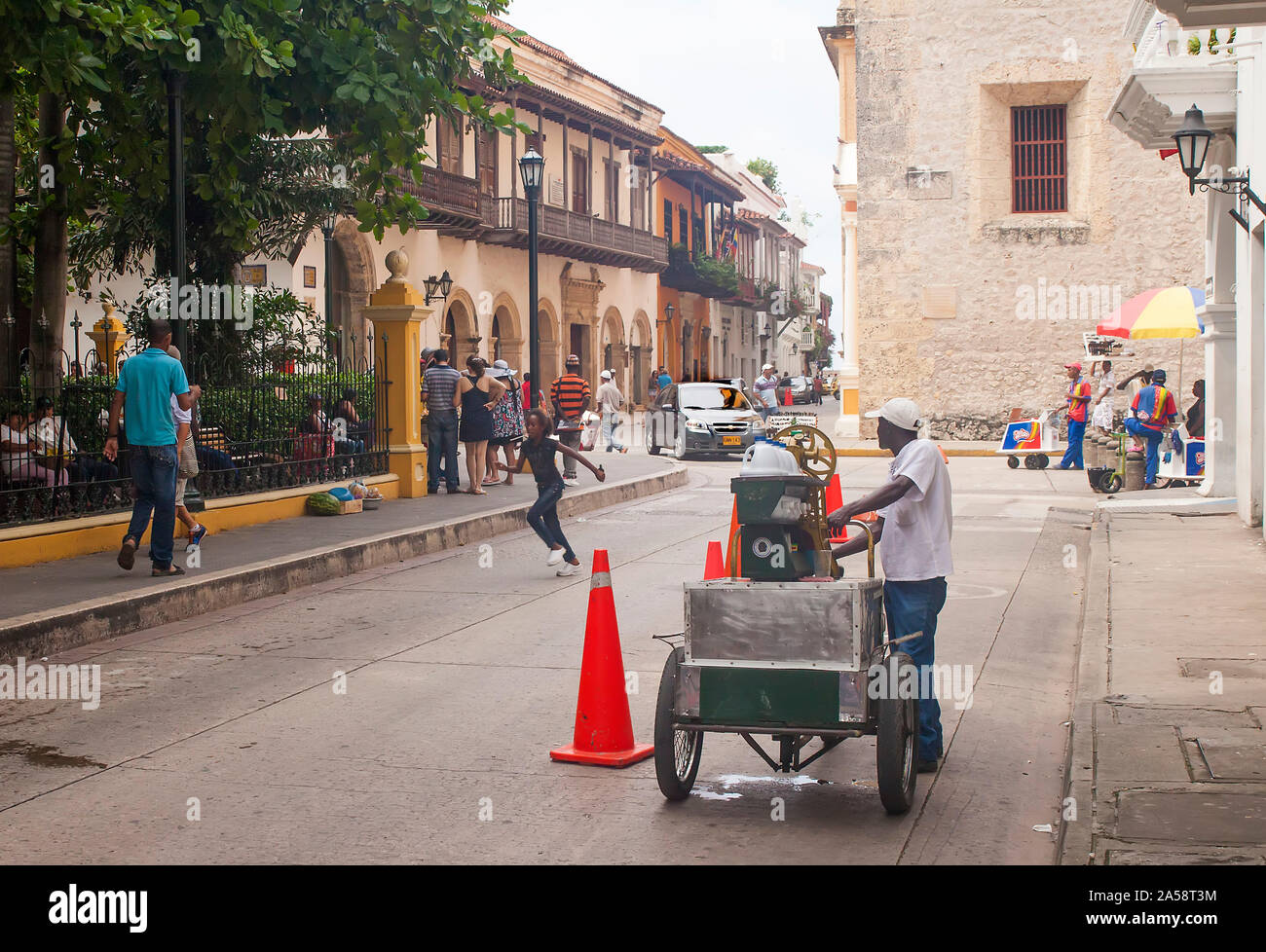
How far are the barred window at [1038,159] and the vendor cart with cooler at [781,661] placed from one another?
25.8 m

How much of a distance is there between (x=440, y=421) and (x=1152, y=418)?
29.8 feet

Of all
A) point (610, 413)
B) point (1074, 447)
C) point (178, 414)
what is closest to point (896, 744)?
point (178, 414)

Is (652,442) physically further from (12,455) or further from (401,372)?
(12,455)

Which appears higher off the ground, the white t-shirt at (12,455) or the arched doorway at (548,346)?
the arched doorway at (548,346)

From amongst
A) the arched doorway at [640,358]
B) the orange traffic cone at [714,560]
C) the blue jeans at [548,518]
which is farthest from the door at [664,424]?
the orange traffic cone at [714,560]

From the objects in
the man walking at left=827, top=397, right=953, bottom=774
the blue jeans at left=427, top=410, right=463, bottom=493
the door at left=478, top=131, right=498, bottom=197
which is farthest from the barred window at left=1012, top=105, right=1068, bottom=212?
the man walking at left=827, top=397, right=953, bottom=774

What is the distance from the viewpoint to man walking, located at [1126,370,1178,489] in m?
18.0

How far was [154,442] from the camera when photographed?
10367 mm

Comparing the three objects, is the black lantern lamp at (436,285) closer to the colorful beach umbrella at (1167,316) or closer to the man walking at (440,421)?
the man walking at (440,421)

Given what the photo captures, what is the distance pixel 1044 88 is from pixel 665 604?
2251cm

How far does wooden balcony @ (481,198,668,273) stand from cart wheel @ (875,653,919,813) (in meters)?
28.6

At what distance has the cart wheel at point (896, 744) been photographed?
17.0ft

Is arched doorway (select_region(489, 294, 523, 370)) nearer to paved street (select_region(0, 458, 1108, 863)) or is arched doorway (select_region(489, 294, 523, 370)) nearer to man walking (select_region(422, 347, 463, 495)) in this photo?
man walking (select_region(422, 347, 463, 495))
